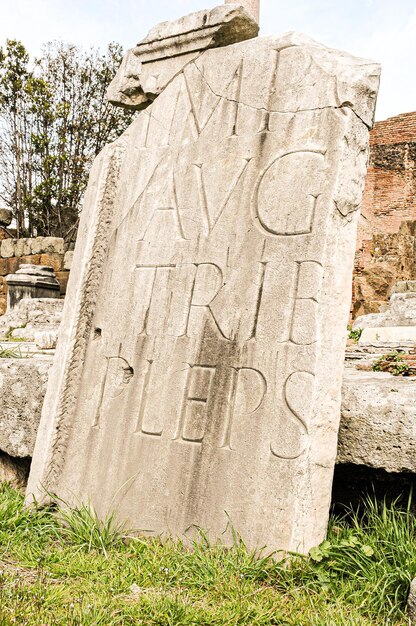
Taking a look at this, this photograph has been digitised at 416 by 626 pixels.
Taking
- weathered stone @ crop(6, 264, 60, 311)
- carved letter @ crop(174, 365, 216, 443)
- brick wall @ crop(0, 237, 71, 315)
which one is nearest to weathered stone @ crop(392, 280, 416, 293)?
weathered stone @ crop(6, 264, 60, 311)

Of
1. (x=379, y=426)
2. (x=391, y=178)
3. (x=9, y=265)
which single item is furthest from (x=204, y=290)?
(x=391, y=178)

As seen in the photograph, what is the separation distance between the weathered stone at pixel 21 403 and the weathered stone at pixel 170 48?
1432mm

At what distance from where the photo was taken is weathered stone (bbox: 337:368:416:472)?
225 centimetres

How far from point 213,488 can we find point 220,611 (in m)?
0.50

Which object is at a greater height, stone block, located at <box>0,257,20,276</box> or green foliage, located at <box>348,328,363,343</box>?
stone block, located at <box>0,257,20,276</box>

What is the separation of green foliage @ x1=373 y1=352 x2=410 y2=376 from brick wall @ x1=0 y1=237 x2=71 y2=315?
388 inches

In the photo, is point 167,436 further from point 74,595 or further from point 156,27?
point 156,27

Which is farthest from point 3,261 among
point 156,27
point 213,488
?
point 213,488

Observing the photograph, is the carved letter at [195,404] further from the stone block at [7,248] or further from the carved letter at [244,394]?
the stone block at [7,248]

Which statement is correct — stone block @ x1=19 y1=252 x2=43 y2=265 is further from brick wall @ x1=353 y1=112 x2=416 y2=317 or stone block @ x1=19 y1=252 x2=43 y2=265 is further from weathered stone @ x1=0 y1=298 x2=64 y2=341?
brick wall @ x1=353 y1=112 x2=416 y2=317

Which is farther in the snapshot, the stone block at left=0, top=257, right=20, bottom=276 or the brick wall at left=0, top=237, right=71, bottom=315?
the stone block at left=0, top=257, right=20, bottom=276

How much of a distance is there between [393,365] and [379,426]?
84 cm

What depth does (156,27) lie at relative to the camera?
3115 mm

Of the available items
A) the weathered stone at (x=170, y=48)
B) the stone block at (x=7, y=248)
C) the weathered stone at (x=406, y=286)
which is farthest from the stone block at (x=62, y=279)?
the weathered stone at (x=170, y=48)
